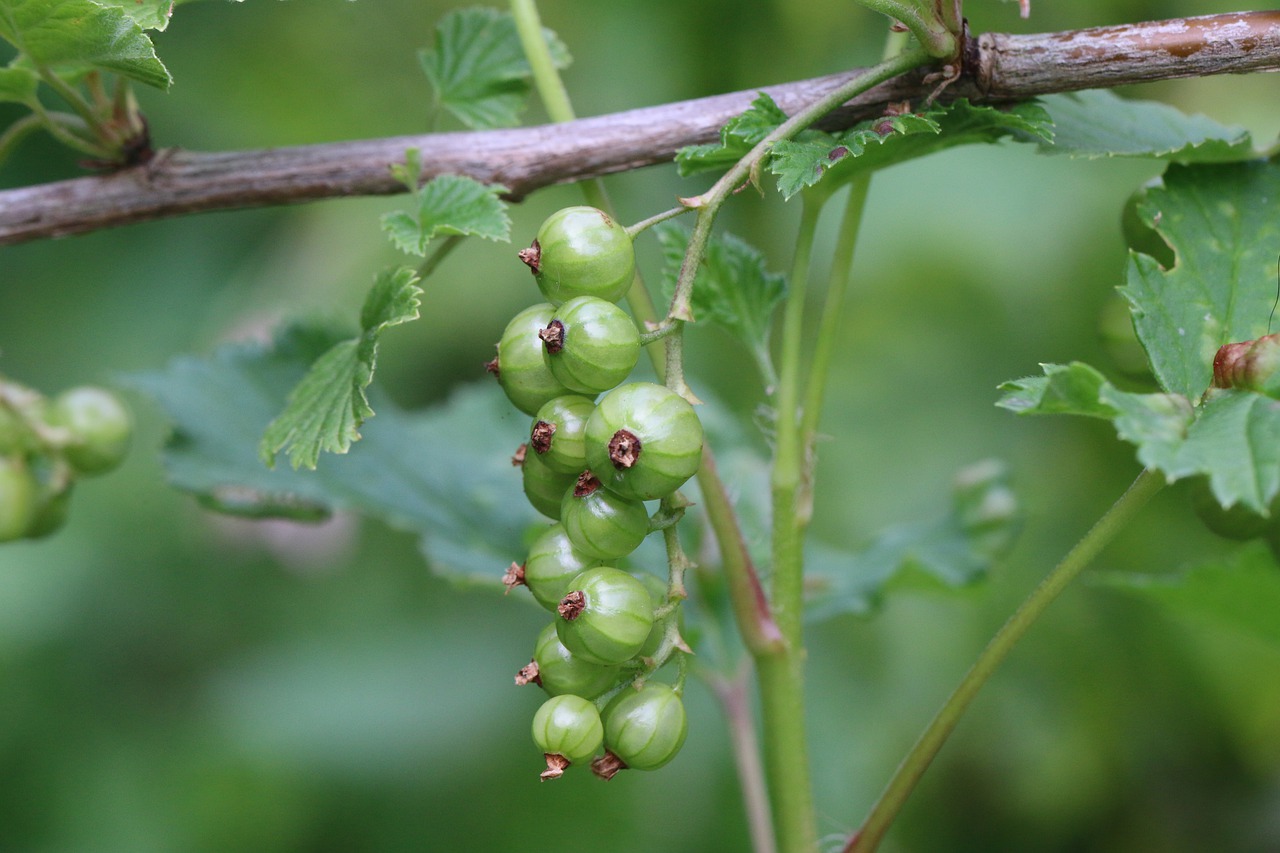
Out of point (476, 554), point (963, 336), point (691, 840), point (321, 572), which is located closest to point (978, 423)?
point (963, 336)

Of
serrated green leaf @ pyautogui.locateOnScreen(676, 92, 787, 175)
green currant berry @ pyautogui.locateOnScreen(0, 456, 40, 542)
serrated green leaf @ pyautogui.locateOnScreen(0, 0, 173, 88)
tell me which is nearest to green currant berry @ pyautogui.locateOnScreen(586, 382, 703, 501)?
serrated green leaf @ pyautogui.locateOnScreen(676, 92, 787, 175)

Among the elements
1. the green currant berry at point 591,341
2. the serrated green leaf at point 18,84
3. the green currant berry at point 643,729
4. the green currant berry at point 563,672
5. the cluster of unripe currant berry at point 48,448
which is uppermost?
the serrated green leaf at point 18,84

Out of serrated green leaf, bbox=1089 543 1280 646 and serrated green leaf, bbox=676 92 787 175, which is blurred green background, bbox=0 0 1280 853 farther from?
serrated green leaf, bbox=676 92 787 175

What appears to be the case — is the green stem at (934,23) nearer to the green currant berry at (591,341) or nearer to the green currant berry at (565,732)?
the green currant berry at (591,341)

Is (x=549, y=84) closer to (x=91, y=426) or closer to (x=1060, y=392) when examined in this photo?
(x=1060, y=392)

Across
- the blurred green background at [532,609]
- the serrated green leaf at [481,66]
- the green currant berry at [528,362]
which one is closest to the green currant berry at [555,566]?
the green currant berry at [528,362]

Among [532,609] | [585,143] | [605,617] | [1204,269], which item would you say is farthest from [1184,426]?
[532,609]

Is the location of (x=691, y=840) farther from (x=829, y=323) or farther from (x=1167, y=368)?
(x=1167, y=368)
